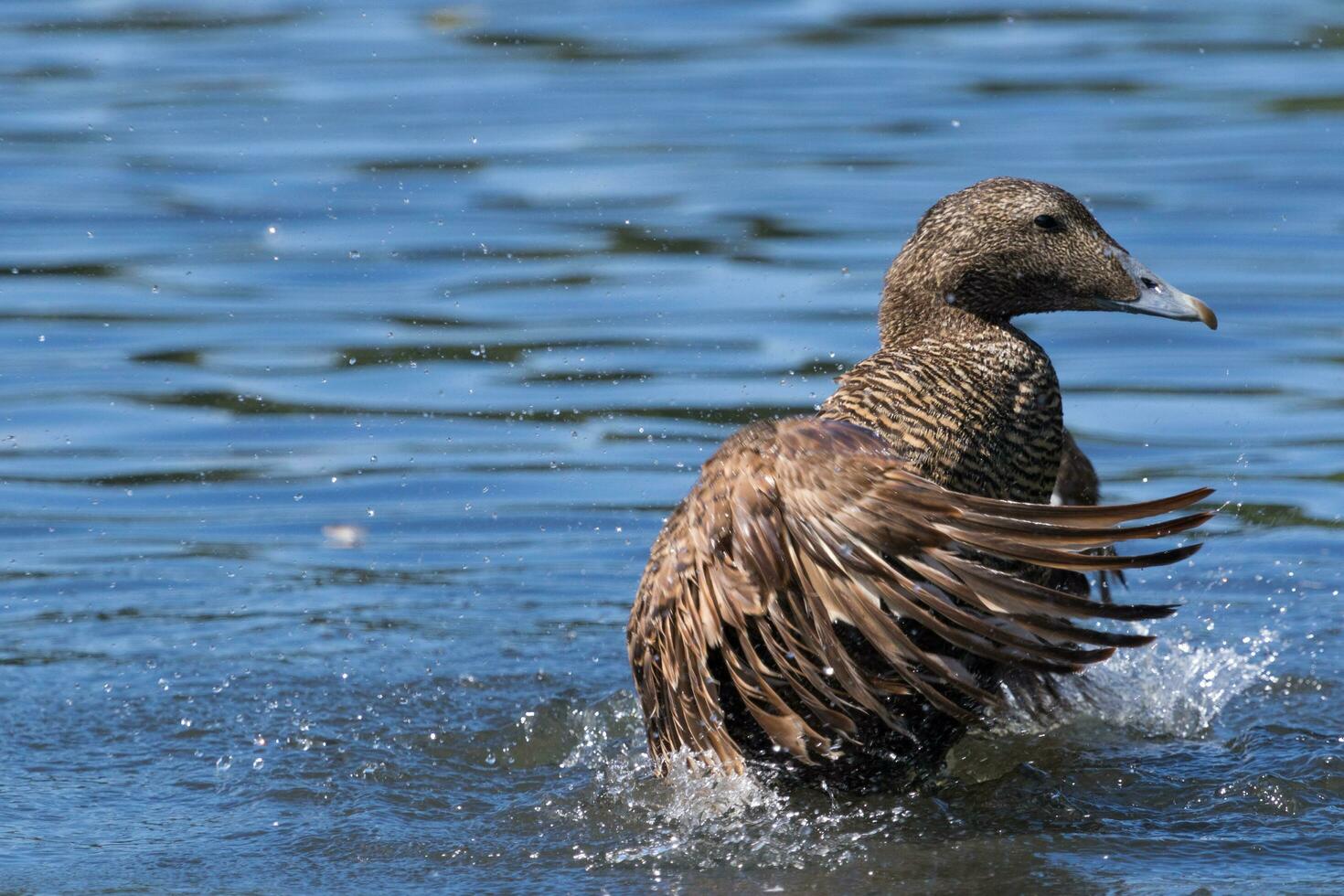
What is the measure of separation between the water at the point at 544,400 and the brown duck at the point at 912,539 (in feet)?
1.25

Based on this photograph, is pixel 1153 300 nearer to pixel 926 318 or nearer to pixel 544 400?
pixel 926 318

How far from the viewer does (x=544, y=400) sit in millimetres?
9789

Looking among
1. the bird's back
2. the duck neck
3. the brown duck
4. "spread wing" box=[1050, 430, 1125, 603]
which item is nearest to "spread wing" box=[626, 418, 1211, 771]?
the brown duck

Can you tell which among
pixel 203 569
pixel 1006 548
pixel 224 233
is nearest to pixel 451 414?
pixel 203 569

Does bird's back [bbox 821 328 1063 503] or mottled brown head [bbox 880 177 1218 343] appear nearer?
bird's back [bbox 821 328 1063 503]

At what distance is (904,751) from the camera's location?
6.08 m

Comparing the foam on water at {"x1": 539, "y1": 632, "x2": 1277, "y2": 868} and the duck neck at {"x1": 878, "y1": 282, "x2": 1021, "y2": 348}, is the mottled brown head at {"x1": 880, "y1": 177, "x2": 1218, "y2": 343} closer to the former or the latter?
the duck neck at {"x1": 878, "y1": 282, "x2": 1021, "y2": 348}

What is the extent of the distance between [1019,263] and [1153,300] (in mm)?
374

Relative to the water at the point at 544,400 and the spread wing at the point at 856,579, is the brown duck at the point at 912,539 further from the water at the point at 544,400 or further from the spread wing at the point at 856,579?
the water at the point at 544,400

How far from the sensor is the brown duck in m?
5.27

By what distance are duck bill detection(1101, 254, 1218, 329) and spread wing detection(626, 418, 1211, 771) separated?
3.35 feet

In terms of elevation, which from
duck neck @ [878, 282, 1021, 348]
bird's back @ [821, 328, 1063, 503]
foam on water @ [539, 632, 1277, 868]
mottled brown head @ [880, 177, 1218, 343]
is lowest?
foam on water @ [539, 632, 1277, 868]

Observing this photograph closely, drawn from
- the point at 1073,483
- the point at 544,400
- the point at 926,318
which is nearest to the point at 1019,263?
the point at 926,318

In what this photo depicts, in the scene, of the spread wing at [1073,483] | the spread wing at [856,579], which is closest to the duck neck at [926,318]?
the spread wing at [1073,483]
